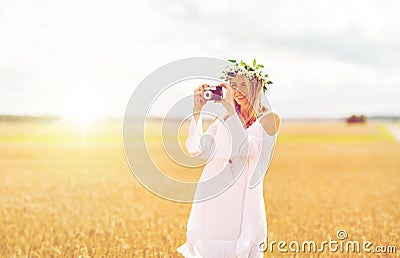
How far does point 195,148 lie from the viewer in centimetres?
509

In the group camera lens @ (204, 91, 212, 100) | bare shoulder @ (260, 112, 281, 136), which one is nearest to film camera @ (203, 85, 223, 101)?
camera lens @ (204, 91, 212, 100)

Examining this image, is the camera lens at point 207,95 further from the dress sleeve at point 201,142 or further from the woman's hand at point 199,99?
the dress sleeve at point 201,142

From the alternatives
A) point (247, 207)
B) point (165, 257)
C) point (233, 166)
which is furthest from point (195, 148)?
point (165, 257)

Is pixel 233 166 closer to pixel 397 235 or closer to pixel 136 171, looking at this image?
pixel 136 171

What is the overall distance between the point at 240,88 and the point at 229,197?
40.7 inches

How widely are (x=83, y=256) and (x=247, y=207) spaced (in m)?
2.93

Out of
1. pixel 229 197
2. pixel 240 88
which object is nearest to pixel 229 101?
pixel 240 88

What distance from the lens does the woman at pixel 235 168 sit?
4.98 m

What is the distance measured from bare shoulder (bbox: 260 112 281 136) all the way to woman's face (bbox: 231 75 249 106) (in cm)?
23

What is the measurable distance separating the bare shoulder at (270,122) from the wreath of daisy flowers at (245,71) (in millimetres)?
365
